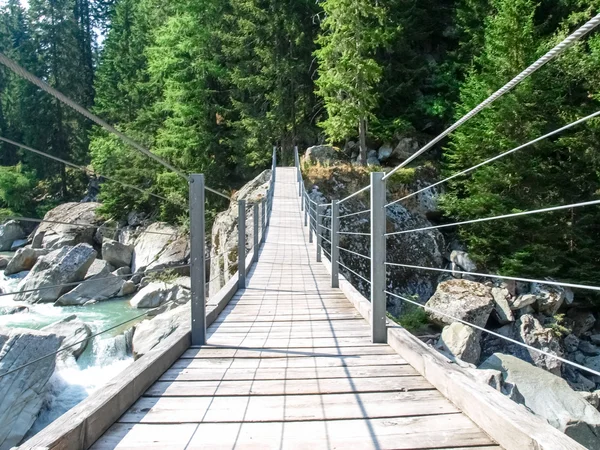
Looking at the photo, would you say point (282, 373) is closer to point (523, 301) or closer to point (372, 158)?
point (523, 301)

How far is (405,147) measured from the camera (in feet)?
64.9

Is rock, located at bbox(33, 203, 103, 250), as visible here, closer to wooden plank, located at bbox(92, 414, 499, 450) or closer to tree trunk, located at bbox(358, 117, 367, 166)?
tree trunk, located at bbox(358, 117, 367, 166)

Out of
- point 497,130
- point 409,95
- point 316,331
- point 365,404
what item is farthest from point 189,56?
point 365,404

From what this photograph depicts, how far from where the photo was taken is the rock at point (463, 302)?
10453mm

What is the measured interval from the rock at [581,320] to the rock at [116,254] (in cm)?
1672

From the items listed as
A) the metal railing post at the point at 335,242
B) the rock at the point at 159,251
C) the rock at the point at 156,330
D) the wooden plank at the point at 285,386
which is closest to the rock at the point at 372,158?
the rock at the point at 159,251

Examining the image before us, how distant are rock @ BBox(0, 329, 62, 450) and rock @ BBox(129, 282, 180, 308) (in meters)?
6.61

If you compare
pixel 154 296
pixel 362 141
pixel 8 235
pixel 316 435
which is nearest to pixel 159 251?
pixel 154 296

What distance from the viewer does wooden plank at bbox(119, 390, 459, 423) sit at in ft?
7.22

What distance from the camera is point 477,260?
15164 millimetres

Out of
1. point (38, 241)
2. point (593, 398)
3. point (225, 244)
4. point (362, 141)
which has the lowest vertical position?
point (593, 398)

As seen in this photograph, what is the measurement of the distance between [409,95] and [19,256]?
710 inches

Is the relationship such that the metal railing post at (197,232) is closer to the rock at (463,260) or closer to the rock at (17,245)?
the rock at (463,260)

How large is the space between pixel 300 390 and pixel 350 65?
16658 millimetres
